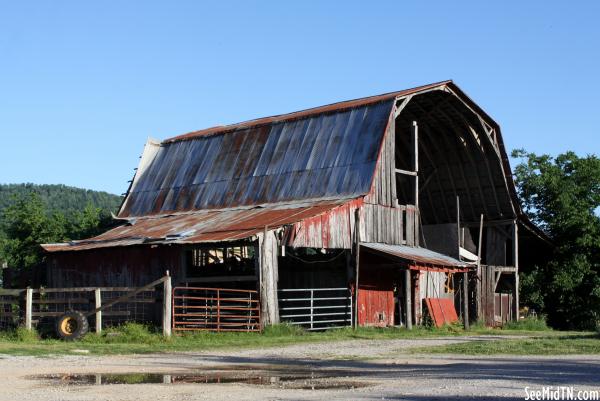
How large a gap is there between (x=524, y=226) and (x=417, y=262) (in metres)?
10.6

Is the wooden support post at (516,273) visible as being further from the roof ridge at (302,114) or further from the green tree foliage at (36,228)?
the green tree foliage at (36,228)

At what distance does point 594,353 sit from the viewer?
695 inches

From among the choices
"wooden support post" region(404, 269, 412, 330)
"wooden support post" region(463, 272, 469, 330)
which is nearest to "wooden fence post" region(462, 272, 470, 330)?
"wooden support post" region(463, 272, 469, 330)

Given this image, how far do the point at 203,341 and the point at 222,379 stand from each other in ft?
32.2

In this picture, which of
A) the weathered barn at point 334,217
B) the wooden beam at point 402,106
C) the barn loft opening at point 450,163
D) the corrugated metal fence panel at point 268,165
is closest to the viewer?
the weathered barn at point 334,217

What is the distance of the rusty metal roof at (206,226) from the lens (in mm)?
28312

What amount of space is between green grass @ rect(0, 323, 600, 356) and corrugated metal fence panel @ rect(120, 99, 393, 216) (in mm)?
6818

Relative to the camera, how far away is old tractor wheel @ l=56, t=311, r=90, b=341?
2294 cm

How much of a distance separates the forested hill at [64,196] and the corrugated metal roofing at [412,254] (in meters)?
123

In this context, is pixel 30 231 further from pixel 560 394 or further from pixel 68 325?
pixel 560 394

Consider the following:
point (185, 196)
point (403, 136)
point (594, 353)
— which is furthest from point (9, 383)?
point (403, 136)

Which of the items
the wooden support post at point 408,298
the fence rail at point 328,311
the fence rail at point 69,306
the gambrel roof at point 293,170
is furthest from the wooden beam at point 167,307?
the wooden support post at point 408,298

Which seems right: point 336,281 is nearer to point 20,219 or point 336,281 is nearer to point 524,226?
point 524,226

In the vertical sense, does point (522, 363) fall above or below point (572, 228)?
below
